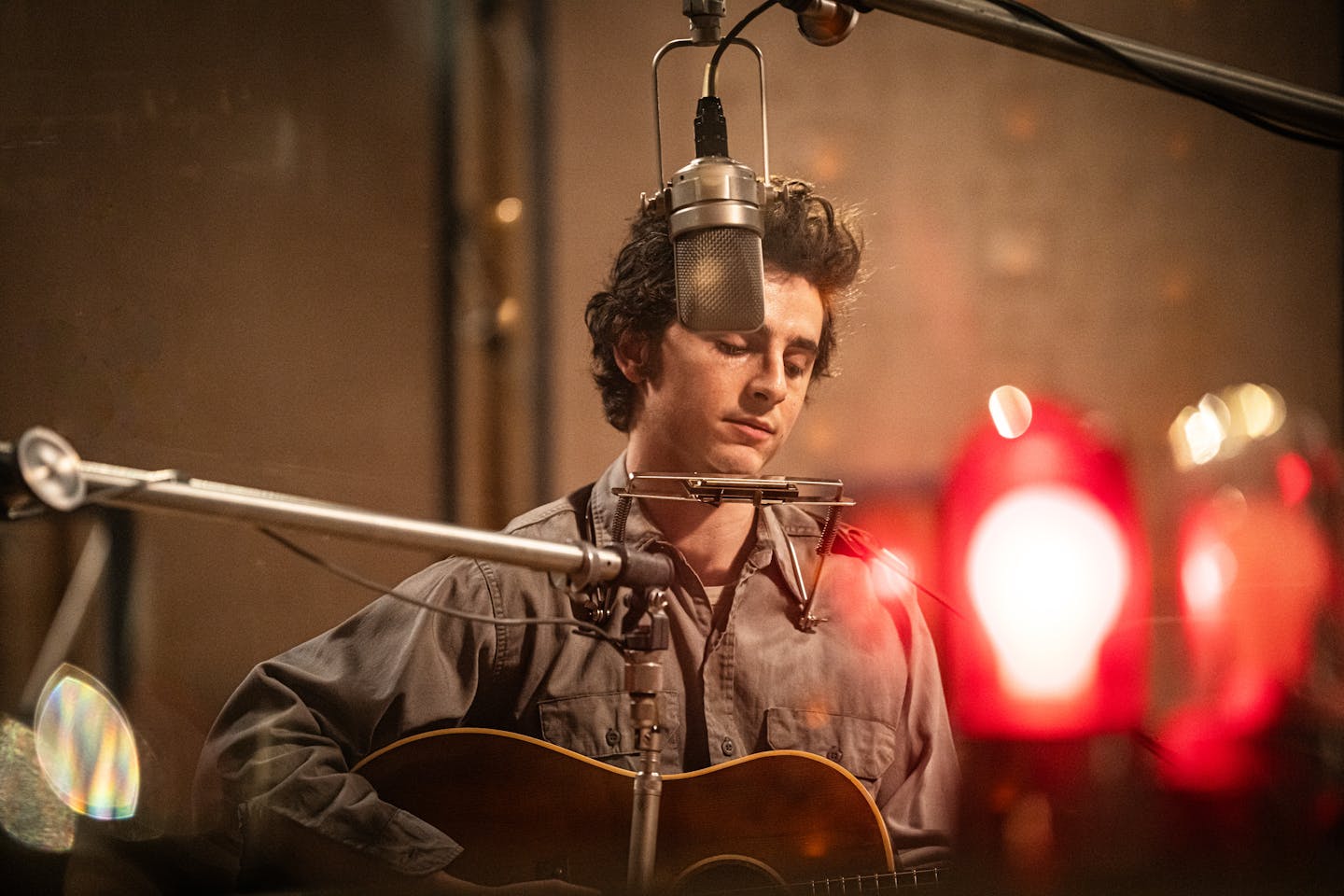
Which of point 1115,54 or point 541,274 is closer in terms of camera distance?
point 1115,54

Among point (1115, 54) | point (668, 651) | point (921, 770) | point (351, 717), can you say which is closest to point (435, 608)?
point (351, 717)

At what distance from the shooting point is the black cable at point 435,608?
1282 millimetres

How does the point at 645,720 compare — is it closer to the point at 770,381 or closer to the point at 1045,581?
the point at 770,381

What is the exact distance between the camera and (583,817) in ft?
4.74

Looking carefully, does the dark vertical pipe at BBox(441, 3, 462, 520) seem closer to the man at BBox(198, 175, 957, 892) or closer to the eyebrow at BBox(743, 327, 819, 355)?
the man at BBox(198, 175, 957, 892)

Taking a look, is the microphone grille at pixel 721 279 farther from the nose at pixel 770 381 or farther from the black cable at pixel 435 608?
the black cable at pixel 435 608

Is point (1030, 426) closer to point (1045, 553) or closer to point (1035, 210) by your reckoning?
point (1045, 553)

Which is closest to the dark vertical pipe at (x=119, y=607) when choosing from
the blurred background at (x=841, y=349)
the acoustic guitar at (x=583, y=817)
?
the blurred background at (x=841, y=349)

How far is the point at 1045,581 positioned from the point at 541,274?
35.6 inches

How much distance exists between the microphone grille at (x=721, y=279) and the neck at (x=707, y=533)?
297mm

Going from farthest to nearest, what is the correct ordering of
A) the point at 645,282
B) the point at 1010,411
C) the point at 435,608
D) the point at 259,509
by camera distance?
the point at 1010,411 < the point at 645,282 < the point at 435,608 < the point at 259,509

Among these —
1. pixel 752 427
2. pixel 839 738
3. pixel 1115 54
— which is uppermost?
pixel 1115 54

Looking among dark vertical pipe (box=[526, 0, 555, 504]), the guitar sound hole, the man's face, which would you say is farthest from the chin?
the guitar sound hole

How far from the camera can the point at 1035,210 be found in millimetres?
1813
